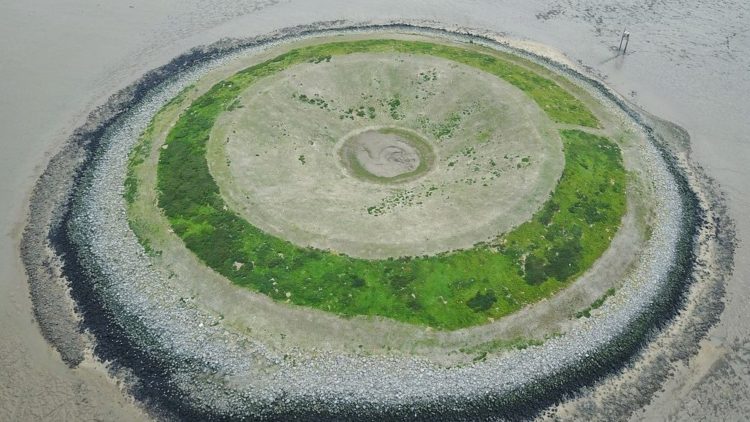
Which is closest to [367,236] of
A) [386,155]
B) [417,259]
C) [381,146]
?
[417,259]

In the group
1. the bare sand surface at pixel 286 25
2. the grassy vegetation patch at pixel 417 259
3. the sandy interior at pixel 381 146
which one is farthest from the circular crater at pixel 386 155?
the bare sand surface at pixel 286 25

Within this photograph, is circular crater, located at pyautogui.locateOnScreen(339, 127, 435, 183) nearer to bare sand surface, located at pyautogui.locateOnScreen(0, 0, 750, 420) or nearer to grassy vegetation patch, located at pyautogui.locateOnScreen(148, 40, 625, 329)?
grassy vegetation patch, located at pyautogui.locateOnScreen(148, 40, 625, 329)

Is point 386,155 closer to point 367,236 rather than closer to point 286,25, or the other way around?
point 367,236

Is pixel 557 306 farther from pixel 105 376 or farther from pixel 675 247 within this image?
pixel 105 376

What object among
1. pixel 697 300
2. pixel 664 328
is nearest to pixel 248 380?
pixel 664 328

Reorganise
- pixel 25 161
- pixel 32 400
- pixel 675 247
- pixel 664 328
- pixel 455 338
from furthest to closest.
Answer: pixel 25 161 < pixel 675 247 < pixel 664 328 < pixel 455 338 < pixel 32 400

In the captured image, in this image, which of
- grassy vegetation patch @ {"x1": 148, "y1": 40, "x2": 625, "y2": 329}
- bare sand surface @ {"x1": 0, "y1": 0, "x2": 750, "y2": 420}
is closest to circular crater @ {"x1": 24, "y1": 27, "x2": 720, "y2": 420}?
grassy vegetation patch @ {"x1": 148, "y1": 40, "x2": 625, "y2": 329}
